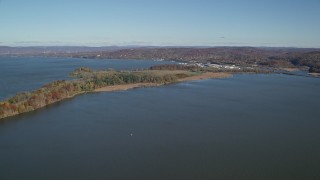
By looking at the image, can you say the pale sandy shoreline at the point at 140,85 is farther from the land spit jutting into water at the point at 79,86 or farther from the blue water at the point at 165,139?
the blue water at the point at 165,139

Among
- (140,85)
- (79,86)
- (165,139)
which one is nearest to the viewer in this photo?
(165,139)

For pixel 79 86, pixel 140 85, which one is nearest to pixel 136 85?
pixel 140 85

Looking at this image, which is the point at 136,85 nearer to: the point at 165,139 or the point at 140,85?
the point at 140,85

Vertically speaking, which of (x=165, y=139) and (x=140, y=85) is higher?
Result: (x=165, y=139)

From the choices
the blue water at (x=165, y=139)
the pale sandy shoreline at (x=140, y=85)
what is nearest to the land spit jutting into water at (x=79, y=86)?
the pale sandy shoreline at (x=140, y=85)

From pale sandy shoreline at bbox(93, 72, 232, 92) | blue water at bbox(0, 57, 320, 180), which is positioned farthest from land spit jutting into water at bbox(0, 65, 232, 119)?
blue water at bbox(0, 57, 320, 180)

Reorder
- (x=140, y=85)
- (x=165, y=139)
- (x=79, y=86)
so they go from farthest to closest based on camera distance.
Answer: (x=140, y=85) < (x=79, y=86) < (x=165, y=139)

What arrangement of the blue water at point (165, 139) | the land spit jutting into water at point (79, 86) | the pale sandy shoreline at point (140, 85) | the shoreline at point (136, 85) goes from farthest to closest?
the pale sandy shoreline at point (140, 85)
the shoreline at point (136, 85)
the land spit jutting into water at point (79, 86)
the blue water at point (165, 139)

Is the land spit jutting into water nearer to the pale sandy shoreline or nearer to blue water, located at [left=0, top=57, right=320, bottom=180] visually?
the pale sandy shoreline
